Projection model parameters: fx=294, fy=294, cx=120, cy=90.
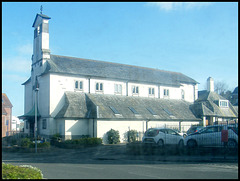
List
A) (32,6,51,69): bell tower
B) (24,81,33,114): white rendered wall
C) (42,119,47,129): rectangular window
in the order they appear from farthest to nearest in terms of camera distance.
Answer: (24,81,33,114): white rendered wall, (32,6,51,69): bell tower, (42,119,47,129): rectangular window

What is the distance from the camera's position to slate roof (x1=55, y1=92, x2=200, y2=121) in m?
35.2

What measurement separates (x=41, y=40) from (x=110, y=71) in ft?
33.9

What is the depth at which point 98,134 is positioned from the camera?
34.3m

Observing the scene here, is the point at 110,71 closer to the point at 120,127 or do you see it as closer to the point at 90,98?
the point at 90,98

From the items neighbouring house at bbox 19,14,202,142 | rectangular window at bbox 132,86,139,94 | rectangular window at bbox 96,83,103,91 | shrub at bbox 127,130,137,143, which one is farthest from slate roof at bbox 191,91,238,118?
rectangular window at bbox 96,83,103,91

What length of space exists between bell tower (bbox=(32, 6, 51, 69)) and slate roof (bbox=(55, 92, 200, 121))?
235 inches

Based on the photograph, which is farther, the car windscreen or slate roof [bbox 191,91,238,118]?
slate roof [bbox 191,91,238,118]

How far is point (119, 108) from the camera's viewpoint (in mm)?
38000

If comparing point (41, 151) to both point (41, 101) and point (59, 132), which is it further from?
A: point (41, 101)

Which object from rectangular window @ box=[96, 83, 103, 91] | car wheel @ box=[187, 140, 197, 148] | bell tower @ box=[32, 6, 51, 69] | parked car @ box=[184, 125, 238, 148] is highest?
bell tower @ box=[32, 6, 51, 69]


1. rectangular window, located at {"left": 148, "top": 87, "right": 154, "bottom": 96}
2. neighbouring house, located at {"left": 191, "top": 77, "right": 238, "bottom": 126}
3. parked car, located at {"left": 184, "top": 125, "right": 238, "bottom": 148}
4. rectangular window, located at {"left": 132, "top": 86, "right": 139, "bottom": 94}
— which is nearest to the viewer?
parked car, located at {"left": 184, "top": 125, "right": 238, "bottom": 148}

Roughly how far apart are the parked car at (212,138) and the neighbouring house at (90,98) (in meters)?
14.9

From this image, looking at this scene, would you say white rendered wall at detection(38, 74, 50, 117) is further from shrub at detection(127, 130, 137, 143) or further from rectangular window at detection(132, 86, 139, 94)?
rectangular window at detection(132, 86, 139, 94)

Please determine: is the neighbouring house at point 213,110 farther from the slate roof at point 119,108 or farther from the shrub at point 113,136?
the shrub at point 113,136
